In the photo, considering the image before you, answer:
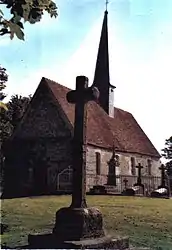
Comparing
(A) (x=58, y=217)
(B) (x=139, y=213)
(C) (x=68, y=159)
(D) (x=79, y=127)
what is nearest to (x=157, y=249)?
(A) (x=58, y=217)

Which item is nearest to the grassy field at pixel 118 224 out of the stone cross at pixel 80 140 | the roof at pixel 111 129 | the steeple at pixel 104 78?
the stone cross at pixel 80 140

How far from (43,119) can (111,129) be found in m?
5.92

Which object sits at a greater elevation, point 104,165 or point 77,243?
point 104,165

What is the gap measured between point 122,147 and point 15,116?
767 cm

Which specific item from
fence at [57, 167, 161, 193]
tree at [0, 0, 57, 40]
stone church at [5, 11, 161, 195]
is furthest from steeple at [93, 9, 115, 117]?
tree at [0, 0, 57, 40]

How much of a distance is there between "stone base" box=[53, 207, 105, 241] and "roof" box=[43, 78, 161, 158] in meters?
17.2

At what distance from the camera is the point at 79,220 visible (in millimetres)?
5766

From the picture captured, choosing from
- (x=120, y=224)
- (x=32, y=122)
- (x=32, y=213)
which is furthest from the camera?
(x=32, y=122)

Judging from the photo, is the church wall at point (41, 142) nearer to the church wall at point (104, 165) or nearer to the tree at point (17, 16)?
the church wall at point (104, 165)

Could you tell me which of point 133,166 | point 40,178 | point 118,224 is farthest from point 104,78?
point 118,224

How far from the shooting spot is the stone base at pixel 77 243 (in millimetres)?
5426

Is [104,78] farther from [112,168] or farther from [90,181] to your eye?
[90,181]

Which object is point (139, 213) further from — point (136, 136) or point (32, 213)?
point (136, 136)

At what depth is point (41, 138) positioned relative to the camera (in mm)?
24297
